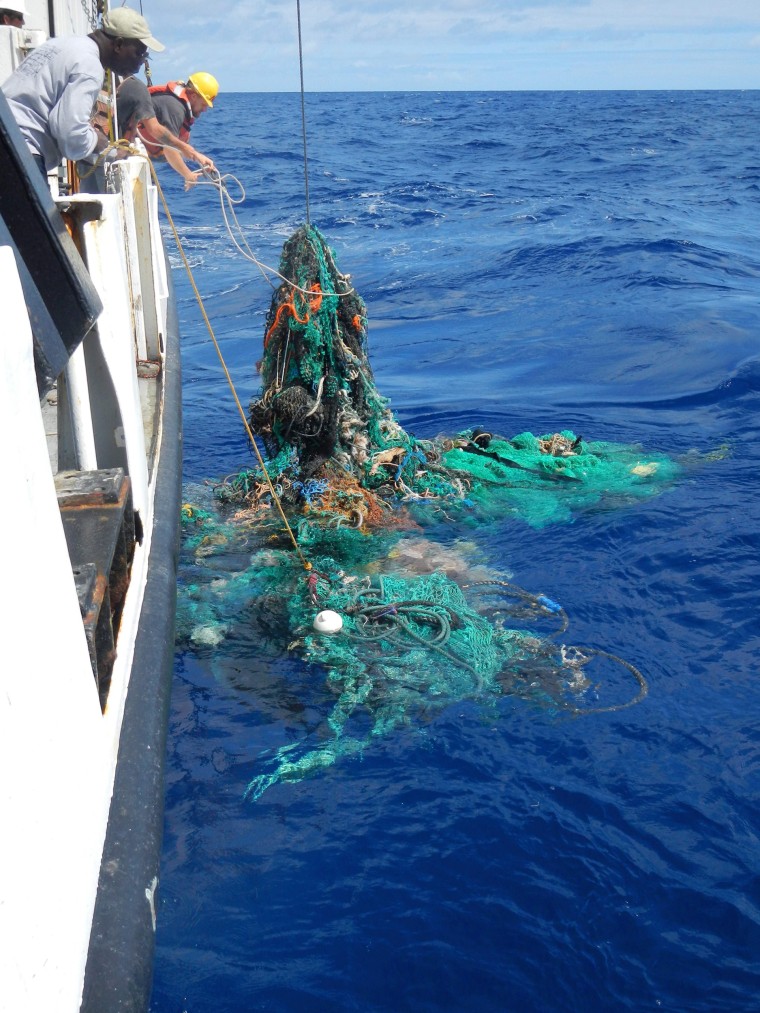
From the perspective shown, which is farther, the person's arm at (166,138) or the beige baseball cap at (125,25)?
the person's arm at (166,138)

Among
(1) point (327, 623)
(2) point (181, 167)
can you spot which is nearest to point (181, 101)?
(2) point (181, 167)

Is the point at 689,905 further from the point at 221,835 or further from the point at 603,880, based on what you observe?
the point at 221,835

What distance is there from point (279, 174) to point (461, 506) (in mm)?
26520

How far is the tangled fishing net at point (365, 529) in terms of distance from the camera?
179 inches

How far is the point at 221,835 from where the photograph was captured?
369cm

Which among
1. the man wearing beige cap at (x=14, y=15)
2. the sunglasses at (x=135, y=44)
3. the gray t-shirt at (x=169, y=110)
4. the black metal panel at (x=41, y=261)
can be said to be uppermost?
the man wearing beige cap at (x=14, y=15)

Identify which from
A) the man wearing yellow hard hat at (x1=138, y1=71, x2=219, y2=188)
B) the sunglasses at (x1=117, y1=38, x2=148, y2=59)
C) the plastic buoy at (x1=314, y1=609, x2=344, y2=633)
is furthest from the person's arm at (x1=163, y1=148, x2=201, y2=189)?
the plastic buoy at (x1=314, y1=609, x2=344, y2=633)

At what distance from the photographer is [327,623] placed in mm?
4848

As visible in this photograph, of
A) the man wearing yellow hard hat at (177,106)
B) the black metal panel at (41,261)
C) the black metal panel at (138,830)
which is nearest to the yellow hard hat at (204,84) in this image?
the man wearing yellow hard hat at (177,106)

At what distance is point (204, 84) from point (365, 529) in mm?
4369

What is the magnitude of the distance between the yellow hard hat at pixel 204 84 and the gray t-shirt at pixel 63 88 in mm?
3395

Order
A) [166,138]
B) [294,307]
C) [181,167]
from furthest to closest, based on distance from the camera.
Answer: [166,138], [181,167], [294,307]

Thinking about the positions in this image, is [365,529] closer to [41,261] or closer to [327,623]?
[327,623]

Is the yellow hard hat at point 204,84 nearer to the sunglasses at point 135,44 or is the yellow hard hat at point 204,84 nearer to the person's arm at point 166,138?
the person's arm at point 166,138
